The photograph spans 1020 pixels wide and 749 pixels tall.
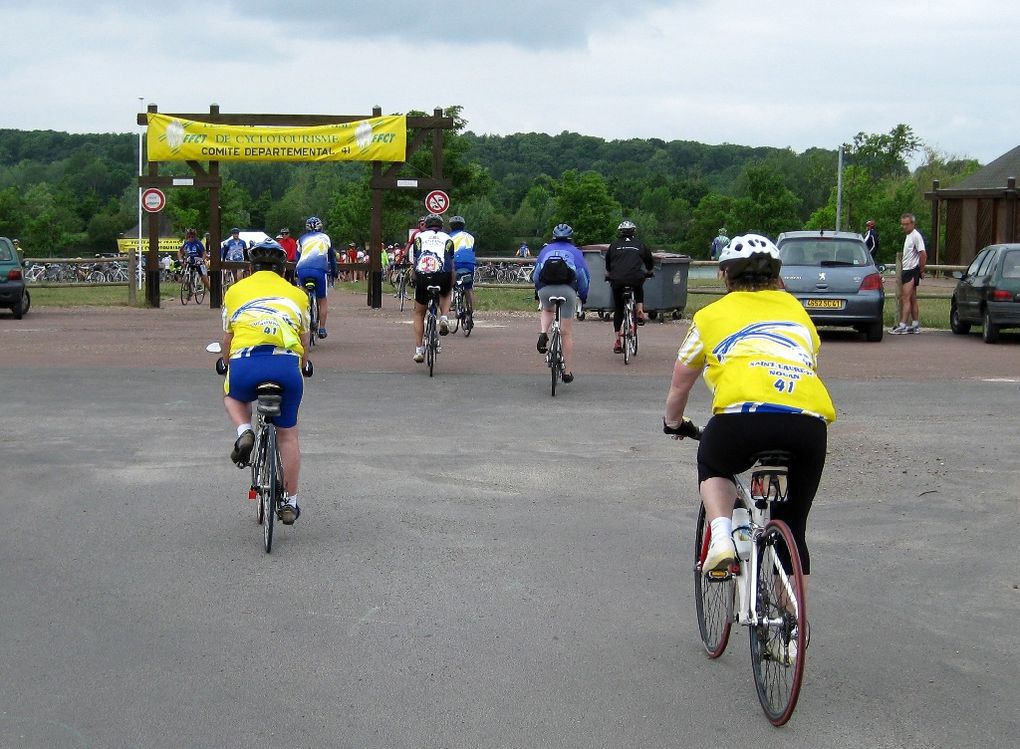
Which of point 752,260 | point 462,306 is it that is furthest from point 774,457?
point 462,306

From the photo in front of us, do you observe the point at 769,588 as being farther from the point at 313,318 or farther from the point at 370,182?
the point at 370,182

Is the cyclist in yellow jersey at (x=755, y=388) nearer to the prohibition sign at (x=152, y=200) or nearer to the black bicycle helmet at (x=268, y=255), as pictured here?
the black bicycle helmet at (x=268, y=255)

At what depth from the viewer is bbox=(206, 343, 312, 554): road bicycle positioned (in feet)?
23.7

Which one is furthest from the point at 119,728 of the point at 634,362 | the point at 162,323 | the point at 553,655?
the point at 162,323

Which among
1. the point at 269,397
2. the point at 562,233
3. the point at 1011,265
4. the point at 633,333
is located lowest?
the point at 633,333

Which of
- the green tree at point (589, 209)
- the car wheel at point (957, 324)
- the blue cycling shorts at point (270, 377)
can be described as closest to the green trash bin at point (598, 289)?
the car wheel at point (957, 324)

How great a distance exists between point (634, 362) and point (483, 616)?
11.7 meters

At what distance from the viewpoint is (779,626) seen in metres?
4.56

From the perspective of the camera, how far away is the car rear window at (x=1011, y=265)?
21.0m

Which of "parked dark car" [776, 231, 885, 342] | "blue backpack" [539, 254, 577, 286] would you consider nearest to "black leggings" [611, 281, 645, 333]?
"blue backpack" [539, 254, 577, 286]

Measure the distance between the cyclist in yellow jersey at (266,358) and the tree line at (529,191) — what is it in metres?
58.6

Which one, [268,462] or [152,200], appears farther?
[152,200]

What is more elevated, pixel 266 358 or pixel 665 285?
pixel 266 358

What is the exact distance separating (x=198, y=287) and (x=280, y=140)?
22.5 feet
